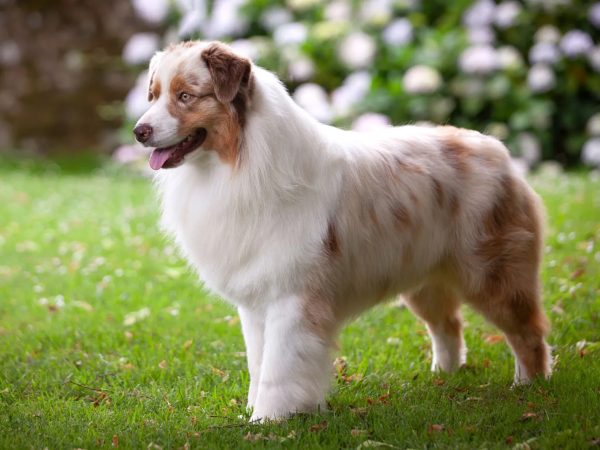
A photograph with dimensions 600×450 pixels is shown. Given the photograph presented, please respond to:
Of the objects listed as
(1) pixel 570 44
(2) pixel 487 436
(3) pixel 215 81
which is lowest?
(1) pixel 570 44

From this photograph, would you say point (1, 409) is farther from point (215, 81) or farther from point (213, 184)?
point (215, 81)

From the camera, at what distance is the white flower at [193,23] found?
12.8 metres

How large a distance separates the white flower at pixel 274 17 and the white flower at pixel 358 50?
1304mm

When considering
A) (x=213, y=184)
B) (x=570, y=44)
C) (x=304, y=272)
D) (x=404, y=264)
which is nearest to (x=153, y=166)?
(x=213, y=184)

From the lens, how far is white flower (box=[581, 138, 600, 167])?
11.0m

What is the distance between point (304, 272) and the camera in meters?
3.92

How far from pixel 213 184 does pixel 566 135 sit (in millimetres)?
8904

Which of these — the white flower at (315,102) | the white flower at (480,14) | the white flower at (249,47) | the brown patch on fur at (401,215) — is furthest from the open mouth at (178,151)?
the white flower at (480,14)

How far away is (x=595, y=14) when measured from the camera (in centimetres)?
1136

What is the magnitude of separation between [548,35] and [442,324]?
24.8 ft

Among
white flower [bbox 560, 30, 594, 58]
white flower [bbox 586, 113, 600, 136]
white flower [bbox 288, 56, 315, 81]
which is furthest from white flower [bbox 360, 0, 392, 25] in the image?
white flower [bbox 586, 113, 600, 136]

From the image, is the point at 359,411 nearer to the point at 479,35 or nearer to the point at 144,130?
the point at 144,130

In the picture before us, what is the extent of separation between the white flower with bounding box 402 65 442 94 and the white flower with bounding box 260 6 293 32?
2.38 metres

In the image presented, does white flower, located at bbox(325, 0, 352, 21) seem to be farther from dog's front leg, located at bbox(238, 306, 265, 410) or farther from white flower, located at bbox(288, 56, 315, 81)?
dog's front leg, located at bbox(238, 306, 265, 410)
